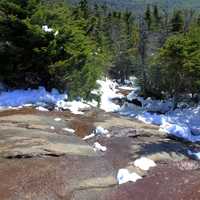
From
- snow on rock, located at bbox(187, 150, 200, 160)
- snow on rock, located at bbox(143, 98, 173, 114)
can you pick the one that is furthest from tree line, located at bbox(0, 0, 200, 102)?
snow on rock, located at bbox(187, 150, 200, 160)

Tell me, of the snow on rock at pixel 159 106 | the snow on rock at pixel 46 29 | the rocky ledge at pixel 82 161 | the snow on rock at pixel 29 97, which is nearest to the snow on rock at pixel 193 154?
the rocky ledge at pixel 82 161

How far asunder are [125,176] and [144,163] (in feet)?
4.50

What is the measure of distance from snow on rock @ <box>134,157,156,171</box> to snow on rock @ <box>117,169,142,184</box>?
724mm

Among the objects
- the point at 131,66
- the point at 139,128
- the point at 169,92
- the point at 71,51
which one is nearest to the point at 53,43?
the point at 71,51

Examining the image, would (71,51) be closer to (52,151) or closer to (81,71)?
(81,71)

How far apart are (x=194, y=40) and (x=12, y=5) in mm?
Result: 9323

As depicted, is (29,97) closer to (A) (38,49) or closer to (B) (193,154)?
(A) (38,49)

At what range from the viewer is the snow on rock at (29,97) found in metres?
19.5

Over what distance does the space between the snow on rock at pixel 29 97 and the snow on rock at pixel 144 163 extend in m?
7.73

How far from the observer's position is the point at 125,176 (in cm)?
1152

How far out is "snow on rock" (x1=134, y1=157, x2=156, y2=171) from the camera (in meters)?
12.5

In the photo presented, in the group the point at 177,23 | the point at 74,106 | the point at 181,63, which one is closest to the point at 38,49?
the point at 74,106

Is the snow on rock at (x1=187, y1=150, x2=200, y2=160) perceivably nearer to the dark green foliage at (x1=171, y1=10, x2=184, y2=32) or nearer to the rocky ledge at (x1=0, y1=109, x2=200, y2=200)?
the rocky ledge at (x1=0, y1=109, x2=200, y2=200)

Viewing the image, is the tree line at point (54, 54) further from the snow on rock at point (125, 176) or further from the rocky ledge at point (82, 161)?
the snow on rock at point (125, 176)
